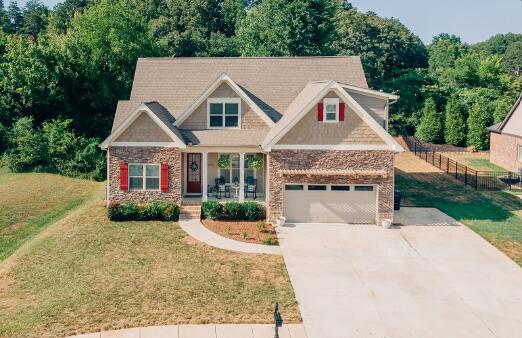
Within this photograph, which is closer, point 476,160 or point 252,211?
point 252,211

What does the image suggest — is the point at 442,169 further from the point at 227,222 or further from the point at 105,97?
the point at 105,97

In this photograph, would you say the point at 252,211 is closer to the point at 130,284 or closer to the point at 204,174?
the point at 204,174

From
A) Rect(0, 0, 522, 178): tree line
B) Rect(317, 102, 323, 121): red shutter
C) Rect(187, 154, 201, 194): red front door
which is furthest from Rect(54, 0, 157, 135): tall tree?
Rect(317, 102, 323, 121): red shutter

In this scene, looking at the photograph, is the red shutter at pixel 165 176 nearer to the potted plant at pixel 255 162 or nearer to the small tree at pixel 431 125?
the potted plant at pixel 255 162

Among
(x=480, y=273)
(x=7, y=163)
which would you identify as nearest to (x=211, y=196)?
(x=480, y=273)

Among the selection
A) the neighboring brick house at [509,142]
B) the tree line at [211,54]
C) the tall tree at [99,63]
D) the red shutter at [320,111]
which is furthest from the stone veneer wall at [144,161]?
the neighboring brick house at [509,142]

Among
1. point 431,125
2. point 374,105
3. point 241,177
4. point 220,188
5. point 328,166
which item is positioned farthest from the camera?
point 431,125

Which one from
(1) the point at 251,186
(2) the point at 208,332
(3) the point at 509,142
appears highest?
(3) the point at 509,142

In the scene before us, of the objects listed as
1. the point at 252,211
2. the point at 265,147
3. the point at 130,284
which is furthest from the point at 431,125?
the point at 130,284
